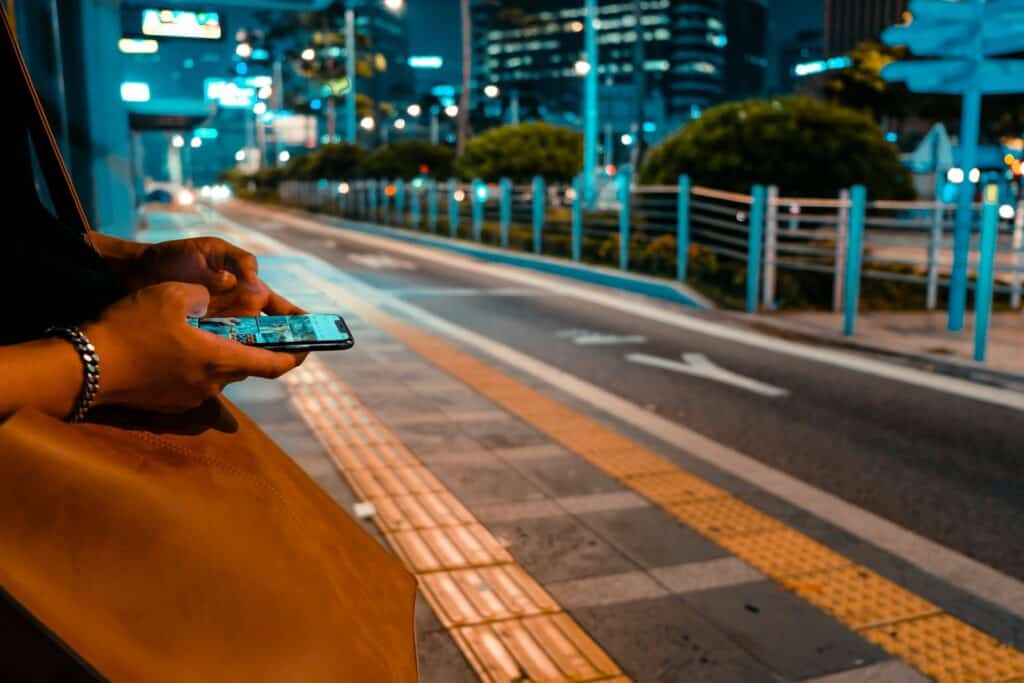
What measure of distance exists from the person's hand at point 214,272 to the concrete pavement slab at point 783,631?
2.09 metres

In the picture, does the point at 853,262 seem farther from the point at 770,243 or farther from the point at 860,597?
the point at 860,597

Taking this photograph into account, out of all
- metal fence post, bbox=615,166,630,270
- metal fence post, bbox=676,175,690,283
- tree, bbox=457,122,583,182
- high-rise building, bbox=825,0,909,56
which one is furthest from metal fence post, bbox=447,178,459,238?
high-rise building, bbox=825,0,909,56

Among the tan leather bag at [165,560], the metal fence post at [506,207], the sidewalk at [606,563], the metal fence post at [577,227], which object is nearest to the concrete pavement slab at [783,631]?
the sidewalk at [606,563]

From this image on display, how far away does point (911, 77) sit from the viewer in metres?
10.8

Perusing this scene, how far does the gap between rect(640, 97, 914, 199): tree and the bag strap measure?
512 inches

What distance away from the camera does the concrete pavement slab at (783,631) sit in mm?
3166

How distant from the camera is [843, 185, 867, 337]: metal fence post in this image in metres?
10.2

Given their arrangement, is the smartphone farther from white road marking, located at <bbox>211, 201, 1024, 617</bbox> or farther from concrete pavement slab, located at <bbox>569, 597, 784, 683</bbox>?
white road marking, located at <bbox>211, 201, 1024, 617</bbox>

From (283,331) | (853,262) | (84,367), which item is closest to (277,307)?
(283,331)

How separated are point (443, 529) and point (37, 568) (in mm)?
3077

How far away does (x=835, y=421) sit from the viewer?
21.7 ft

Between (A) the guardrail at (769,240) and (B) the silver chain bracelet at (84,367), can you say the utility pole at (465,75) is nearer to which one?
(A) the guardrail at (769,240)

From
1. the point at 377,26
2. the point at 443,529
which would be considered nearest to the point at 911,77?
the point at 443,529

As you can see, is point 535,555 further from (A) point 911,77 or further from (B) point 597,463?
(A) point 911,77
